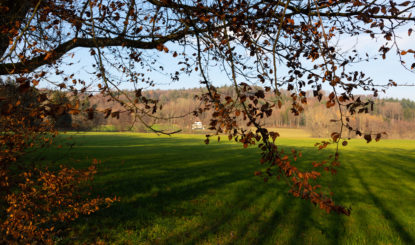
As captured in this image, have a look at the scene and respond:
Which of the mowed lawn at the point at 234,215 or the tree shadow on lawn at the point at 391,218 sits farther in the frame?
the tree shadow on lawn at the point at 391,218

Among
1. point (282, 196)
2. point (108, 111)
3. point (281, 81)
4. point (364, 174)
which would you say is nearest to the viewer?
point (108, 111)

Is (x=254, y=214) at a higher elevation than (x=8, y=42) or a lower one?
lower

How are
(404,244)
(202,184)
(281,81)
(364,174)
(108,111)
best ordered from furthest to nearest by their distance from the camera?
(364,174) < (202,184) < (404,244) < (281,81) < (108,111)

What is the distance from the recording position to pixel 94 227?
6.47 m

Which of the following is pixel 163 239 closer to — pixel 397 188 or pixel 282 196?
pixel 282 196

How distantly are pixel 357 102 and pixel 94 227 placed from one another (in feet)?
21.3

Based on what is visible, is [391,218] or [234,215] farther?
[391,218]

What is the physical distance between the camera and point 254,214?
7.60 metres

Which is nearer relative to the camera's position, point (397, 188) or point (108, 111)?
point (108, 111)

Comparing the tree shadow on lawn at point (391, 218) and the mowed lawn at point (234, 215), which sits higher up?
the mowed lawn at point (234, 215)

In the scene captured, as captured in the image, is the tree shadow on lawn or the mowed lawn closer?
the mowed lawn

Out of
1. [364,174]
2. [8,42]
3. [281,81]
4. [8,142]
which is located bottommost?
[364,174]

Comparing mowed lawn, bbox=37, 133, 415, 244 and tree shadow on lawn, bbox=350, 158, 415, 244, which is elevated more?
mowed lawn, bbox=37, 133, 415, 244

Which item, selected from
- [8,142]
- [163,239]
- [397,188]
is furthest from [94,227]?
[397,188]
